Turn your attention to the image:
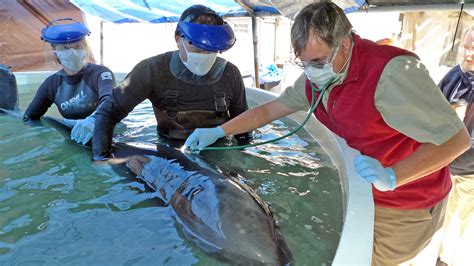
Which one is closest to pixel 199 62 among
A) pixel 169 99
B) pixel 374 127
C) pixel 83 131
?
pixel 169 99

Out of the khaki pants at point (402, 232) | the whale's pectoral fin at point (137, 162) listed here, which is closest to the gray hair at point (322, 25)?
the khaki pants at point (402, 232)

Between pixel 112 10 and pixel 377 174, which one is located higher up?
pixel 112 10

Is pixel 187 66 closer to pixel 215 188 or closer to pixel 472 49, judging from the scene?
pixel 215 188

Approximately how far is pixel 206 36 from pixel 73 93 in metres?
A: 2.02

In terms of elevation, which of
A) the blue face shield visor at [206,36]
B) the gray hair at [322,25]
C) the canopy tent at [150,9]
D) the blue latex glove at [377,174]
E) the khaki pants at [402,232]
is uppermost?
the gray hair at [322,25]

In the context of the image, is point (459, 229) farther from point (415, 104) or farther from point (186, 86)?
point (186, 86)

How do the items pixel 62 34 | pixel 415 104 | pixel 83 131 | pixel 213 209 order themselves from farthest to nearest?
1. pixel 62 34
2. pixel 83 131
3. pixel 213 209
4. pixel 415 104

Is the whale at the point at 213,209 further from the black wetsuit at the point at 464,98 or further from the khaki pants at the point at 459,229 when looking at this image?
the khaki pants at the point at 459,229

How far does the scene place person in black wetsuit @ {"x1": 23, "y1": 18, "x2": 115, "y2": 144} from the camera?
3.80m

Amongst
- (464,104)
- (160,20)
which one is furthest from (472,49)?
(160,20)

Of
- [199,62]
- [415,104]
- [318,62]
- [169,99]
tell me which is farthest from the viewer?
[169,99]

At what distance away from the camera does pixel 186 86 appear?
3160 millimetres

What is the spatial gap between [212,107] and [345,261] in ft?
→ 7.39

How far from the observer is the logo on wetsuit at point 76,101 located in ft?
13.1
